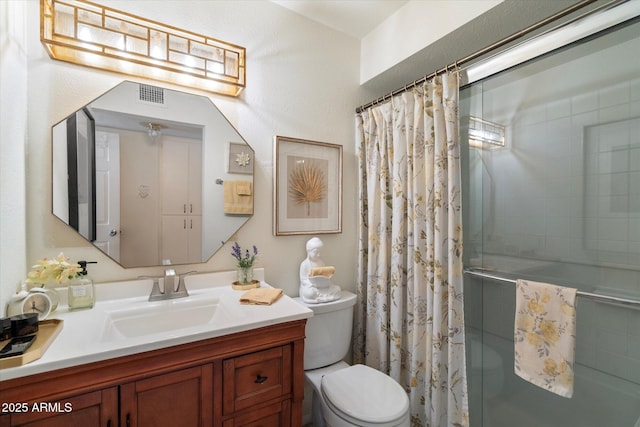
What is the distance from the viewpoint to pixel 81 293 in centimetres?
117

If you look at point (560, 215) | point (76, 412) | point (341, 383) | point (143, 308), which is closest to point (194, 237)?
point (143, 308)

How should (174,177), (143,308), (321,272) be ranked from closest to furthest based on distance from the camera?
(143,308) → (174,177) → (321,272)

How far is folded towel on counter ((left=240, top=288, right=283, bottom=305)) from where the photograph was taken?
4.20ft

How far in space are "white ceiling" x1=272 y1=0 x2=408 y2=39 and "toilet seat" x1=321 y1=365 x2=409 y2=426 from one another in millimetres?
2079

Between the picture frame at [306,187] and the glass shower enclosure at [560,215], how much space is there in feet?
2.62

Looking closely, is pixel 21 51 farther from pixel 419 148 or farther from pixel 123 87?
pixel 419 148

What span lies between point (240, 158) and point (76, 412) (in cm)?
120

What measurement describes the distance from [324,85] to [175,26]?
0.89 meters

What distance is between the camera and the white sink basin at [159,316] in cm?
115

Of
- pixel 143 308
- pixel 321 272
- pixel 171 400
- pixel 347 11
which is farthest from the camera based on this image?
pixel 347 11

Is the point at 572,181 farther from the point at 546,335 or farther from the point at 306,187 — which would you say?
the point at 306,187

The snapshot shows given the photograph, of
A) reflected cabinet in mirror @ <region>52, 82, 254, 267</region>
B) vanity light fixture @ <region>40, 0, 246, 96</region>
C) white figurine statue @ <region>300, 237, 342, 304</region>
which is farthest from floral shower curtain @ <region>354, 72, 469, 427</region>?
vanity light fixture @ <region>40, 0, 246, 96</region>

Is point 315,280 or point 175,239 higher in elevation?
point 175,239

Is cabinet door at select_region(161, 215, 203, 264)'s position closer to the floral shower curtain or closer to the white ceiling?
the floral shower curtain
